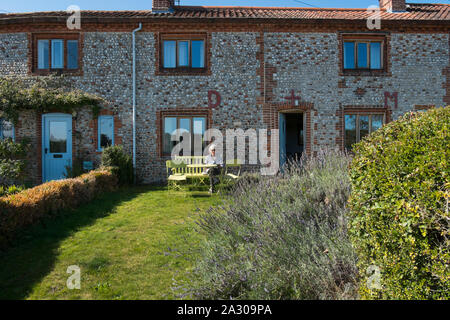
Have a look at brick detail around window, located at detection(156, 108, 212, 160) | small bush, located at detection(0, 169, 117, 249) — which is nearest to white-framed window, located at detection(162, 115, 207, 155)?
brick detail around window, located at detection(156, 108, 212, 160)

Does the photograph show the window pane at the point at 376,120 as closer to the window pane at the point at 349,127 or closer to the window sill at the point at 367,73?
the window pane at the point at 349,127

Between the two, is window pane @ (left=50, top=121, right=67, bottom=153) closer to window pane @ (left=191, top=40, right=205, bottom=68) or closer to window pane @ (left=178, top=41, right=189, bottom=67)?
window pane @ (left=178, top=41, right=189, bottom=67)

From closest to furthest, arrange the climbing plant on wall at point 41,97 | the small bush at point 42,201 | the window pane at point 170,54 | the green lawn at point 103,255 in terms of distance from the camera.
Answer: the green lawn at point 103,255 < the small bush at point 42,201 < the climbing plant on wall at point 41,97 < the window pane at point 170,54

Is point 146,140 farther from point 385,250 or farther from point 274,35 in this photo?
point 385,250

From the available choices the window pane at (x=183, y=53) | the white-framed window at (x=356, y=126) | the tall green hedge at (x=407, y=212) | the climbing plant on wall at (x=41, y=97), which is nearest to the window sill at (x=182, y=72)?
the window pane at (x=183, y=53)

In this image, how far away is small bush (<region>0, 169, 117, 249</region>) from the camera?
3.93m

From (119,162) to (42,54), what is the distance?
5.39 m

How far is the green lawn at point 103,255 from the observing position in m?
2.78

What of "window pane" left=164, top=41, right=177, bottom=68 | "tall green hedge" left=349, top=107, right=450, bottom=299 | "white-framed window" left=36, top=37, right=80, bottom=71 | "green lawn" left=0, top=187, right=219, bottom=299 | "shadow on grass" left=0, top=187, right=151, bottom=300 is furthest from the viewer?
"window pane" left=164, top=41, right=177, bottom=68

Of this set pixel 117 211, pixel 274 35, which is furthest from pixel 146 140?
pixel 274 35

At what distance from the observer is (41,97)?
963 centimetres

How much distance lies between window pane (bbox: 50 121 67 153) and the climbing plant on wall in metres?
0.53

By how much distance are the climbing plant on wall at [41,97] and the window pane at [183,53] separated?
3.31 meters

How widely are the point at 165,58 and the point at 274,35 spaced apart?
4179 mm
